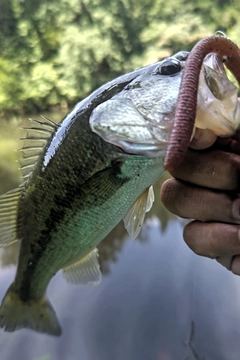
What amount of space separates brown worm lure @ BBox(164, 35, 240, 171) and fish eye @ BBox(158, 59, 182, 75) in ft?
0.53

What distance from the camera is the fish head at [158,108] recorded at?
97 cm

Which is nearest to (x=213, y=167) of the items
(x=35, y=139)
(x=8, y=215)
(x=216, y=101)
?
(x=216, y=101)

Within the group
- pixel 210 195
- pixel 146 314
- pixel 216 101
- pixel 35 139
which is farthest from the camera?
pixel 146 314

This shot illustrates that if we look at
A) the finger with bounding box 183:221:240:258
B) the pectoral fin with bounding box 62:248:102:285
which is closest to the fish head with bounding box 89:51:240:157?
the finger with bounding box 183:221:240:258

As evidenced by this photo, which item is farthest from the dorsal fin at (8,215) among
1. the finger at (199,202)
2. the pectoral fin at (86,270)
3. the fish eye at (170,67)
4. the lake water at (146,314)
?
the lake water at (146,314)

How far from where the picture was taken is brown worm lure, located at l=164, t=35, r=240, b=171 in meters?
0.81

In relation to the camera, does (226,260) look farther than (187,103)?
Yes

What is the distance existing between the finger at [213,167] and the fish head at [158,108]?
0.17 m

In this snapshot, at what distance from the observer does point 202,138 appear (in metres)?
1.04

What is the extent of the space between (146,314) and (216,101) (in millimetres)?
2233

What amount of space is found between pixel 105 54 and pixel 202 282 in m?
14.0

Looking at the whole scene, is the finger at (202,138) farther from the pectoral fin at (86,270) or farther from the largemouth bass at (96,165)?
the pectoral fin at (86,270)

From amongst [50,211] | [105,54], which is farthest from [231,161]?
[105,54]

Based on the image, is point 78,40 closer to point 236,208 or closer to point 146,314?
point 146,314
